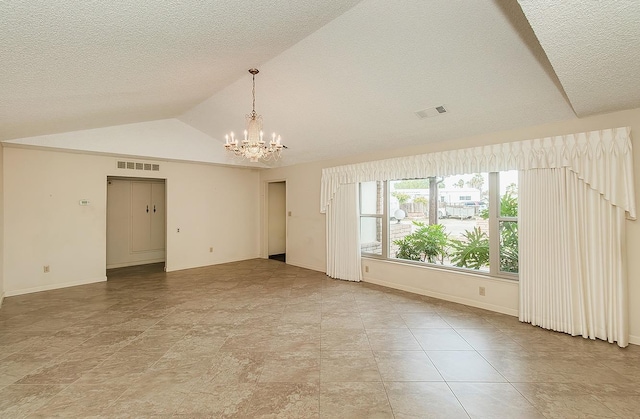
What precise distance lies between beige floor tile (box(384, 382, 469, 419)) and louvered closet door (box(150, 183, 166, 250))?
6.81 meters

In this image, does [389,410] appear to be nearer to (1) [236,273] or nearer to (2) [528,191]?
(2) [528,191]

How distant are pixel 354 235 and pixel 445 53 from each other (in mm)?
3406

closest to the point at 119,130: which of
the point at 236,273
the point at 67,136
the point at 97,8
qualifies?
the point at 67,136

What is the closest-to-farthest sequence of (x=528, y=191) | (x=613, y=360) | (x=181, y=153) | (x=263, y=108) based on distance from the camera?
(x=613, y=360), (x=528, y=191), (x=263, y=108), (x=181, y=153)

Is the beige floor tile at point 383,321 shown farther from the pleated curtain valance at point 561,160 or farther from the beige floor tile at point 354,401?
the pleated curtain valance at point 561,160

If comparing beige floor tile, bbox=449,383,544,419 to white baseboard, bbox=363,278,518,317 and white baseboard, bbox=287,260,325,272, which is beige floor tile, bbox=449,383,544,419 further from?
white baseboard, bbox=287,260,325,272

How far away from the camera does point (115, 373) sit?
240 cm

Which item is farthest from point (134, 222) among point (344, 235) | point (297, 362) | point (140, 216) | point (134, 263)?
point (297, 362)

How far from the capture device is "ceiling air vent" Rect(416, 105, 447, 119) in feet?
11.5

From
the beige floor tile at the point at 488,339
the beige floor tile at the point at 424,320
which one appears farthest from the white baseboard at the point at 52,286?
the beige floor tile at the point at 488,339

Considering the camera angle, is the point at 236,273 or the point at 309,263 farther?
the point at 309,263

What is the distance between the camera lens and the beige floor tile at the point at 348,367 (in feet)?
7.63

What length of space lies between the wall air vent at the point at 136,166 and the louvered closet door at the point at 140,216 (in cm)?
129

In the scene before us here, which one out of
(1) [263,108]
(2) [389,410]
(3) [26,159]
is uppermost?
(1) [263,108]
